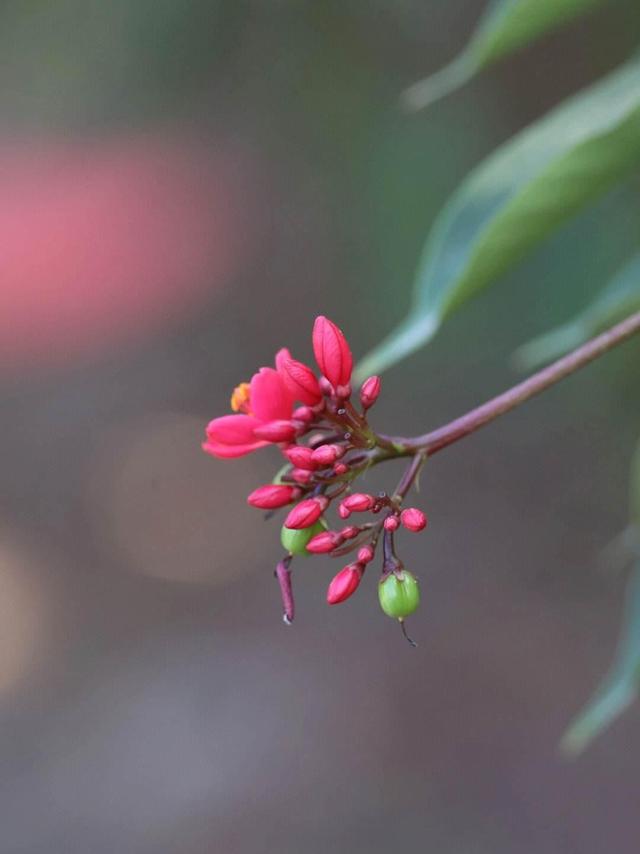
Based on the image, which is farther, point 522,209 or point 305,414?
point 522,209

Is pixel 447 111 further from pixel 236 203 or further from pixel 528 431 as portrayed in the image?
pixel 236 203

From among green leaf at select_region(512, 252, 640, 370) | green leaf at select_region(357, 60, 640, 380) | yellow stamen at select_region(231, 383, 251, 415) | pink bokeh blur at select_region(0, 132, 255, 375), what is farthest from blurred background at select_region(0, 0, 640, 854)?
yellow stamen at select_region(231, 383, 251, 415)

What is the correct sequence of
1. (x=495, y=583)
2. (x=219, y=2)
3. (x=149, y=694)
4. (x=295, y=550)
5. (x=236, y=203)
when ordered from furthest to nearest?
(x=236, y=203)
(x=495, y=583)
(x=149, y=694)
(x=219, y=2)
(x=295, y=550)

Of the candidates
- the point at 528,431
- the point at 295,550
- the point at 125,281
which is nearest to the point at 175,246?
the point at 125,281

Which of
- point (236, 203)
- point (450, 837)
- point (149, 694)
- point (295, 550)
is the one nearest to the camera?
point (295, 550)

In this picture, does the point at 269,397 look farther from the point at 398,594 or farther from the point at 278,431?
the point at 398,594

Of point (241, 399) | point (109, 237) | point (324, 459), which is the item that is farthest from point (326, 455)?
point (109, 237)

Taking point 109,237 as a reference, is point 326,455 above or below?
below
